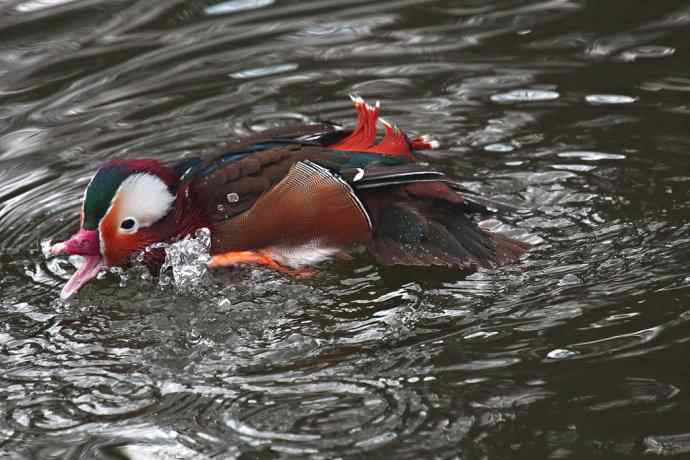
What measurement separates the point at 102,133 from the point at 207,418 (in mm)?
3467

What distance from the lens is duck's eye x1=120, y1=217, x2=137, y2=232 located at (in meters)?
5.29

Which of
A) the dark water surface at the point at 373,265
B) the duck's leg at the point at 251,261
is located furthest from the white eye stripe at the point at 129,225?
the duck's leg at the point at 251,261

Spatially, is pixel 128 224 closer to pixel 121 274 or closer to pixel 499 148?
pixel 121 274

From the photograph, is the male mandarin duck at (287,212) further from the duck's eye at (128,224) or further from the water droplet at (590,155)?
the water droplet at (590,155)

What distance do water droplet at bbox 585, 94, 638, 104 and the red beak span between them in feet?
10.3

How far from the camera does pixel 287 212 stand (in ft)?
16.9

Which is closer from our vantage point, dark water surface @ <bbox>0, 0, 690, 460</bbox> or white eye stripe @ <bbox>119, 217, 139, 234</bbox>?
dark water surface @ <bbox>0, 0, 690, 460</bbox>

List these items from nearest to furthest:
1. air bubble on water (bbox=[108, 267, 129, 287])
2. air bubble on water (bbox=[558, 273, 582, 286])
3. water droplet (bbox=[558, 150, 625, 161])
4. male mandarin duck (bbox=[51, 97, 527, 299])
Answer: air bubble on water (bbox=[558, 273, 582, 286])
male mandarin duck (bbox=[51, 97, 527, 299])
air bubble on water (bbox=[108, 267, 129, 287])
water droplet (bbox=[558, 150, 625, 161])

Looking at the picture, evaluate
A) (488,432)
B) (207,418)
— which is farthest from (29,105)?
(488,432)

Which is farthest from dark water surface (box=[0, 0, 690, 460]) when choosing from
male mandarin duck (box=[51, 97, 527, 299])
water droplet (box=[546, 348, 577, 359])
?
male mandarin duck (box=[51, 97, 527, 299])

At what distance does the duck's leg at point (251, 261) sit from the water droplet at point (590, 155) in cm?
175

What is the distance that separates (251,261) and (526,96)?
2.55 m

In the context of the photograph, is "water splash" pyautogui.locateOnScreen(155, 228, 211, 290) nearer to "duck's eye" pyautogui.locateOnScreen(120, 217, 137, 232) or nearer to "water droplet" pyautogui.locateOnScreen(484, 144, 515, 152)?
"duck's eye" pyautogui.locateOnScreen(120, 217, 137, 232)

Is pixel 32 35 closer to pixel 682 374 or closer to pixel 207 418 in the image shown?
pixel 207 418
